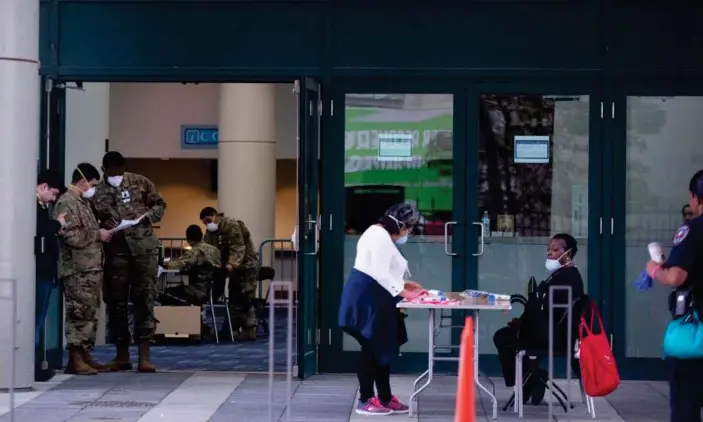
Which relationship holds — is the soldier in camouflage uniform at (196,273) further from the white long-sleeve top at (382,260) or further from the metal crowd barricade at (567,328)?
the metal crowd barricade at (567,328)

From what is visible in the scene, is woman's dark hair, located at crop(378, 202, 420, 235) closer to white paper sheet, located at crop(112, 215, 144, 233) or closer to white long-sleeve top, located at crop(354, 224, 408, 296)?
white long-sleeve top, located at crop(354, 224, 408, 296)

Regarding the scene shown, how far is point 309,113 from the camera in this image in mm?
12555

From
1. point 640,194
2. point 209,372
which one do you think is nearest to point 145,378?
point 209,372

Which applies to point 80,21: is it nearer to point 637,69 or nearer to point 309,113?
point 309,113

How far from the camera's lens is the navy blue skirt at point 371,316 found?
1026 centimetres

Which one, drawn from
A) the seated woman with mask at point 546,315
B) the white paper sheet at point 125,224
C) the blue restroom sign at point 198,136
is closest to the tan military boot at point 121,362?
the white paper sheet at point 125,224

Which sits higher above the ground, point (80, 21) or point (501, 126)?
point (80, 21)

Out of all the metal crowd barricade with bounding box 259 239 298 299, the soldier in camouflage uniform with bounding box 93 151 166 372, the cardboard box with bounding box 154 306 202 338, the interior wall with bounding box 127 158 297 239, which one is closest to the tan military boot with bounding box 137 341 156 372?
the soldier in camouflage uniform with bounding box 93 151 166 372

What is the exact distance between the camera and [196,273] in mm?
15891

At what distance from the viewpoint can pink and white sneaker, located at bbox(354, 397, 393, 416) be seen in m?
10.4

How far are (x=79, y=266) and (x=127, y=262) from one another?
0.68 metres

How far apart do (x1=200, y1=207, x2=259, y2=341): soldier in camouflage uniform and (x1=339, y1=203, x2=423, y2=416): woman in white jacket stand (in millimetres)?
5676

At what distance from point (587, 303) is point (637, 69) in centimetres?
320

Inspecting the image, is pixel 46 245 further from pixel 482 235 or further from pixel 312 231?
pixel 482 235
